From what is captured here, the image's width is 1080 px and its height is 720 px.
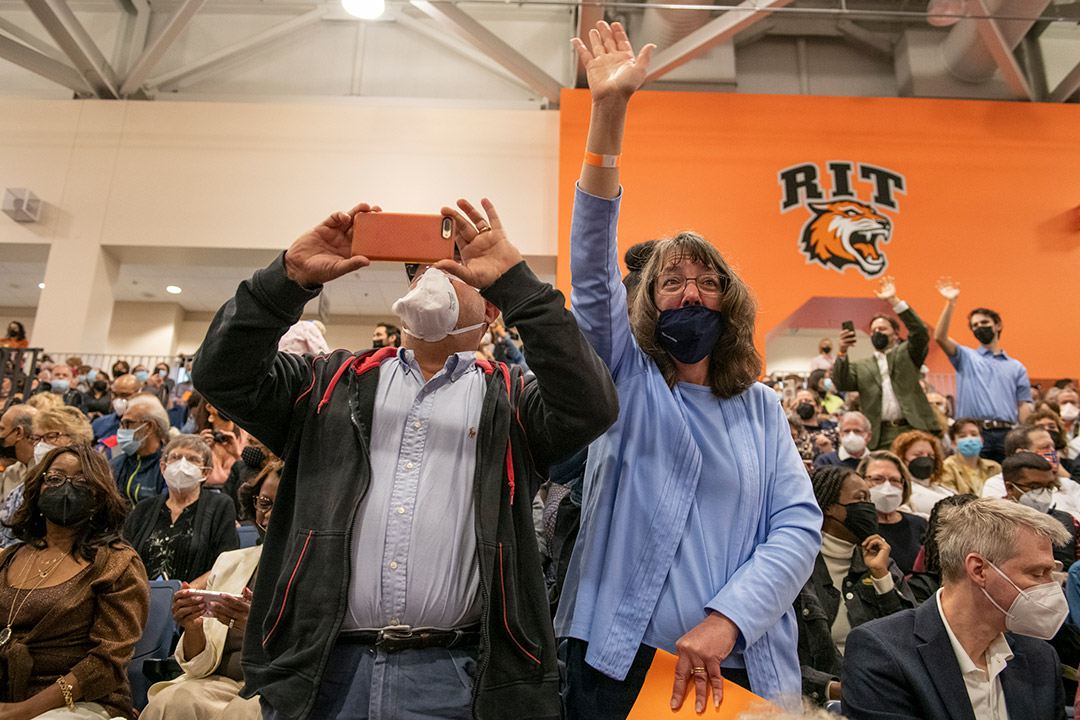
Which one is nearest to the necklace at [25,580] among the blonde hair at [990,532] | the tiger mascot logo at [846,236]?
the blonde hair at [990,532]

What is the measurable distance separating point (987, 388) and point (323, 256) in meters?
5.72

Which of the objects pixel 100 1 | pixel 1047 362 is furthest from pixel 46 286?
pixel 1047 362

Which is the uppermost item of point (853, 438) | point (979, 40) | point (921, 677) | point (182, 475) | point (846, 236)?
point (979, 40)

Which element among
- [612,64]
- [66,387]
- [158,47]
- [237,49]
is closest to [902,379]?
Result: [612,64]

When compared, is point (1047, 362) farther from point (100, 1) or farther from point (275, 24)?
point (100, 1)

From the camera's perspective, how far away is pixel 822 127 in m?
9.19

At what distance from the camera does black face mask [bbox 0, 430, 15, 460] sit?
4266 millimetres

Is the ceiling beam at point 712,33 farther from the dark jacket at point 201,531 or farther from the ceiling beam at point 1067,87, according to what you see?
the dark jacket at point 201,531

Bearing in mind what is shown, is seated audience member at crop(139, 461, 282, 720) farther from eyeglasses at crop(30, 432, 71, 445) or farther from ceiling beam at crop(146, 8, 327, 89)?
ceiling beam at crop(146, 8, 327, 89)

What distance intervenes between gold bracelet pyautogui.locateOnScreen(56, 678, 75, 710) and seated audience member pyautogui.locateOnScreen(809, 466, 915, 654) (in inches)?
91.5

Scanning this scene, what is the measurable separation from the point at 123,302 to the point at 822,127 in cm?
1095

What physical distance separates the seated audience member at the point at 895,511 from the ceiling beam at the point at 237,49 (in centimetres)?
932

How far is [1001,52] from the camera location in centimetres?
880

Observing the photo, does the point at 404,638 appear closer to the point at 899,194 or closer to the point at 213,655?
the point at 213,655
